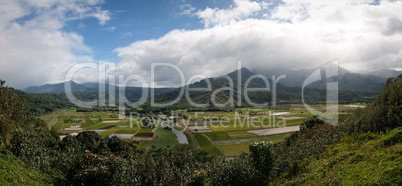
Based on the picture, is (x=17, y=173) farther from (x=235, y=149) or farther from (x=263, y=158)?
(x=235, y=149)

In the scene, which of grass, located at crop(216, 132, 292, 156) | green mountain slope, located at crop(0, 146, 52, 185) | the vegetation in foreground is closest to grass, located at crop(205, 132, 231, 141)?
grass, located at crop(216, 132, 292, 156)

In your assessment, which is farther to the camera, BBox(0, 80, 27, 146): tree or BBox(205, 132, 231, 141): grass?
BBox(205, 132, 231, 141): grass

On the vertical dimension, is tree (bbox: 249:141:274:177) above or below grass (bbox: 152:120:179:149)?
above

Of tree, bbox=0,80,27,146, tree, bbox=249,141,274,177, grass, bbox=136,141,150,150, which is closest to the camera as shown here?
tree, bbox=249,141,274,177

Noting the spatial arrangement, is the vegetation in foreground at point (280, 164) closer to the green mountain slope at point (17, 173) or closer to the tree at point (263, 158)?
the tree at point (263, 158)

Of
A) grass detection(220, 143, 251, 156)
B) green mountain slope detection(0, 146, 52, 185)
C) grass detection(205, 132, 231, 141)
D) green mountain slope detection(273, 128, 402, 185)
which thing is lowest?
grass detection(220, 143, 251, 156)

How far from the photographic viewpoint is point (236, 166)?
68.4ft

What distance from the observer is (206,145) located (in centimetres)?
6228

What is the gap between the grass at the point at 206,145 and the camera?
54925 millimetres

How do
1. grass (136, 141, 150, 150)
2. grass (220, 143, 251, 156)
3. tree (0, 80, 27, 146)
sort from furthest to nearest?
1. grass (136, 141, 150, 150)
2. grass (220, 143, 251, 156)
3. tree (0, 80, 27, 146)

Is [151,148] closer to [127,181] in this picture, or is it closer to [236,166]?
[127,181]

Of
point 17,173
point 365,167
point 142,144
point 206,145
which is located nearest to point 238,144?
point 206,145

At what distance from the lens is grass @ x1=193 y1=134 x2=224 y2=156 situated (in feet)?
180

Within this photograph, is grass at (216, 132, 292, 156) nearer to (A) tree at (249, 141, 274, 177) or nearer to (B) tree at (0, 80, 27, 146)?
(A) tree at (249, 141, 274, 177)
